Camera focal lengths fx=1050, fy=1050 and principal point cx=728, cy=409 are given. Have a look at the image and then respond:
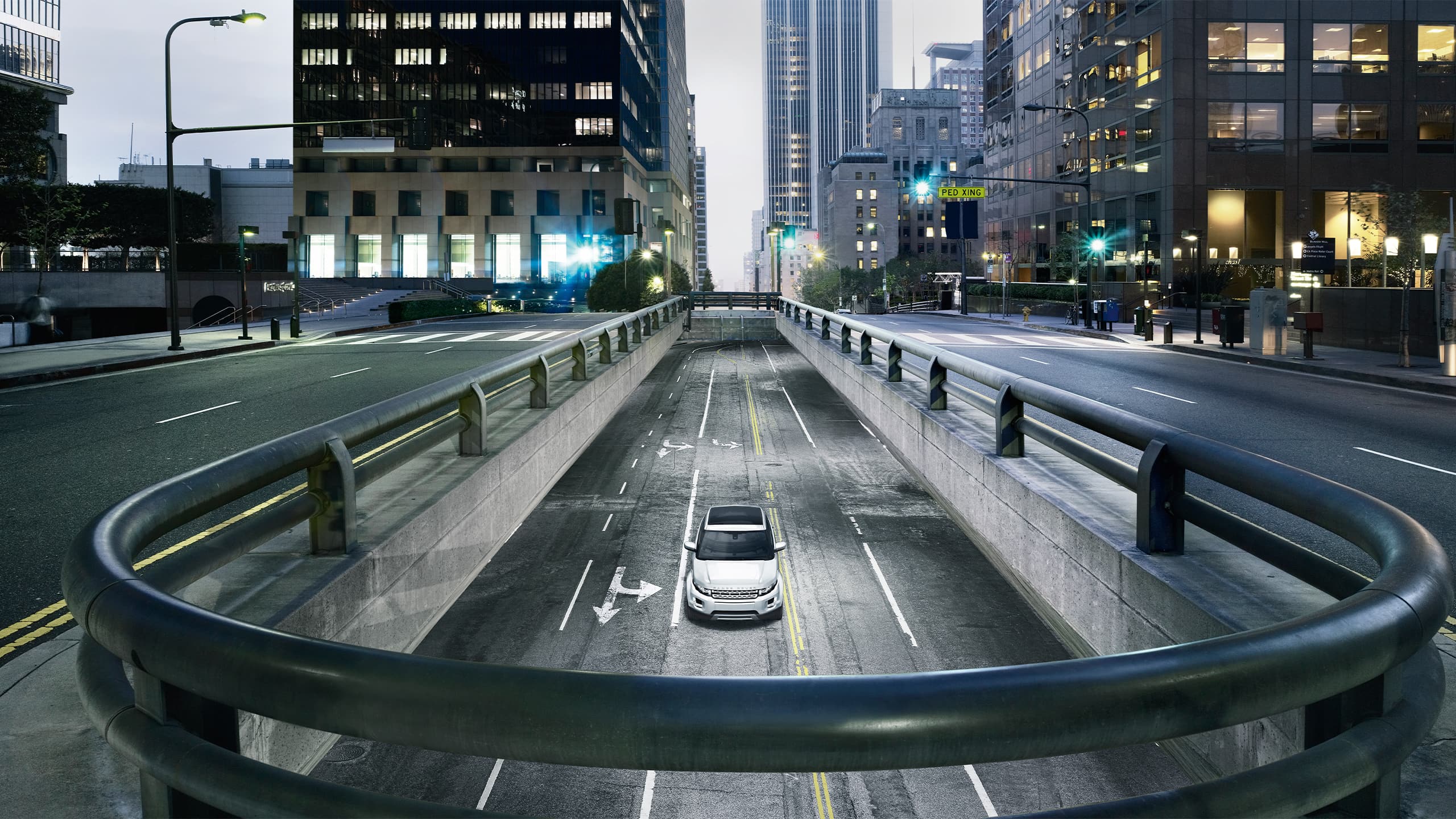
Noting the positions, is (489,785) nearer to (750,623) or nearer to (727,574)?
(727,574)

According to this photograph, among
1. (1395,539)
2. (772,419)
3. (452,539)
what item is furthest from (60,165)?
(1395,539)

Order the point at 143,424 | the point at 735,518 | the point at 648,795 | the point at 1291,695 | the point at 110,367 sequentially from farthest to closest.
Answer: the point at 110,367
the point at 143,424
the point at 735,518
the point at 648,795
the point at 1291,695

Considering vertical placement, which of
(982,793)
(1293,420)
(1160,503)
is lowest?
(982,793)

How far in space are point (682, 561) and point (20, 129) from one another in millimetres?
60526

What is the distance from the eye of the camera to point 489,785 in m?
6.57

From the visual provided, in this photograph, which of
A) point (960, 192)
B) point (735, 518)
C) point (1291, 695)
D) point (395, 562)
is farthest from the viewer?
point (960, 192)

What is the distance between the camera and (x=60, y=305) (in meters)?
63.0

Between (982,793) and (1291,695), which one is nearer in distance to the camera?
(1291,695)

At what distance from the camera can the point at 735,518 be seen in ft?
35.7

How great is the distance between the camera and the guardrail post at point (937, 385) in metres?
12.0

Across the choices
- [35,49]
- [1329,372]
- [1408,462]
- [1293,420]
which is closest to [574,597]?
[1408,462]

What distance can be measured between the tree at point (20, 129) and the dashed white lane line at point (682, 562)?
57496 mm

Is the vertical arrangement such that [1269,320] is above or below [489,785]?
above

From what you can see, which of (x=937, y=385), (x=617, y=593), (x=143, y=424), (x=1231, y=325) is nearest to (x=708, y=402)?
(x=143, y=424)
